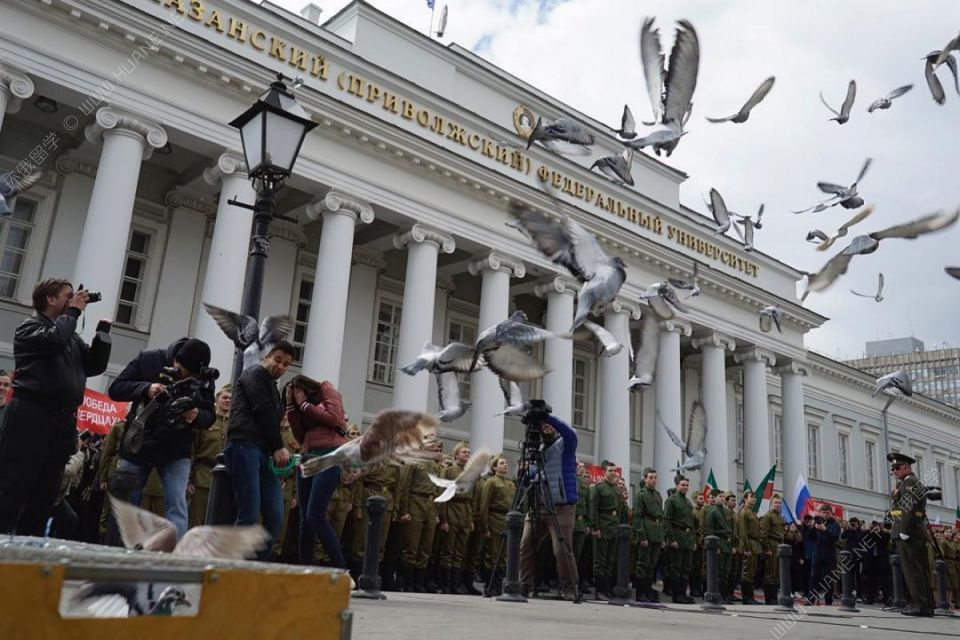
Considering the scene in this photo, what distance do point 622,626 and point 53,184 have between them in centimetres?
1595

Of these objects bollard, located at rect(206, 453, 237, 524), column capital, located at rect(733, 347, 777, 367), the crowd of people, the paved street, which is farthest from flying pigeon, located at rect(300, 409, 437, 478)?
column capital, located at rect(733, 347, 777, 367)

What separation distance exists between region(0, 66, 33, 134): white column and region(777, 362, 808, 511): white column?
81.2 ft

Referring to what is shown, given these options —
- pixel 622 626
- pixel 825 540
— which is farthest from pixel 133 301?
pixel 825 540

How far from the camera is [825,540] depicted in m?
18.3

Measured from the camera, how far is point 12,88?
47.8 feet

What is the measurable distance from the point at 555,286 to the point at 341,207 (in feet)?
23.2

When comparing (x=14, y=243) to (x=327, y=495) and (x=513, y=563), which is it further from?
(x=513, y=563)

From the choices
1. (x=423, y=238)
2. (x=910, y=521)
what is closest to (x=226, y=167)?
(x=423, y=238)

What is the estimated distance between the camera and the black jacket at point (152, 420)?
6156 mm

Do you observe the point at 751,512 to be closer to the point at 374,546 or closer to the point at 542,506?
the point at 542,506

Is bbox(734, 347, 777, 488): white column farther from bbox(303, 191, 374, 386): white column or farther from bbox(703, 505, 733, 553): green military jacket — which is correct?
bbox(303, 191, 374, 386): white column

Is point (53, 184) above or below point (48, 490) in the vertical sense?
above

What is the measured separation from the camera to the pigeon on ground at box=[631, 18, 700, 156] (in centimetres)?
594

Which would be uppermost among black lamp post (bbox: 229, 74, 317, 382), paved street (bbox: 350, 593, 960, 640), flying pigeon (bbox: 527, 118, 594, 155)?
flying pigeon (bbox: 527, 118, 594, 155)
